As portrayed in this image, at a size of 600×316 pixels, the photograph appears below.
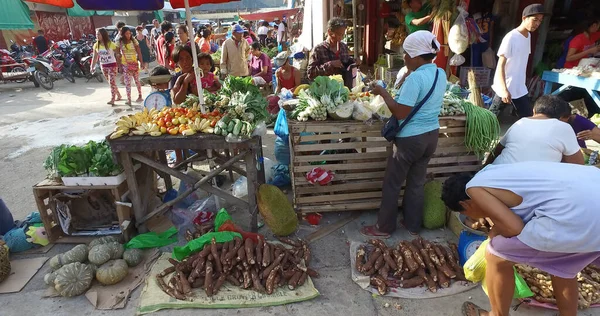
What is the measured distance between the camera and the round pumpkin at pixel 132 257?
320 centimetres

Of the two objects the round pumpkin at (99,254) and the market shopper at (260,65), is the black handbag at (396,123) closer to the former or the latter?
the round pumpkin at (99,254)

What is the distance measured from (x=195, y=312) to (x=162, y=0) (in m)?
3.90

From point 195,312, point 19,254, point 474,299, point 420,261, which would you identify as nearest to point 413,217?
point 420,261

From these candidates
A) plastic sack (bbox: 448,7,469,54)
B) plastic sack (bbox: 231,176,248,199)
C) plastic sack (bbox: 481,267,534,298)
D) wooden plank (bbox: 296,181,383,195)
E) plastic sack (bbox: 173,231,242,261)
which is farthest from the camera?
plastic sack (bbox: 448,7,469,54)

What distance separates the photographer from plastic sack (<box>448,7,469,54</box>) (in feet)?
16.4

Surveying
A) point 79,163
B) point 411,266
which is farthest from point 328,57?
point 79,163

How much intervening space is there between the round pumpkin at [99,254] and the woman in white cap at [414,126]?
8.17 feet

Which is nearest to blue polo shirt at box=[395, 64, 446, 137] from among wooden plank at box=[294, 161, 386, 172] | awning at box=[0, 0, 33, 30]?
wooden plank at box=[294, 161, 386, 172]

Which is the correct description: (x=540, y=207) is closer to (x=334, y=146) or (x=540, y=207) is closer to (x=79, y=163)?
(x=334, y=146)

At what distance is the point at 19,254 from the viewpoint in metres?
3.50

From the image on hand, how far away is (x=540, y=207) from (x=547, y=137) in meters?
1.18

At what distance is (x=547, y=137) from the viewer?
2.78 meters

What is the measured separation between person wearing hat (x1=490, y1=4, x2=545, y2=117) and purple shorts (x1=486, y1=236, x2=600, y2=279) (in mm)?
2690

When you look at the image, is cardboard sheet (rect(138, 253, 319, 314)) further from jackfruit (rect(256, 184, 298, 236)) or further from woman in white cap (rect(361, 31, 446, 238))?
woman in white cap (rect(361, 31, 446, 238))
